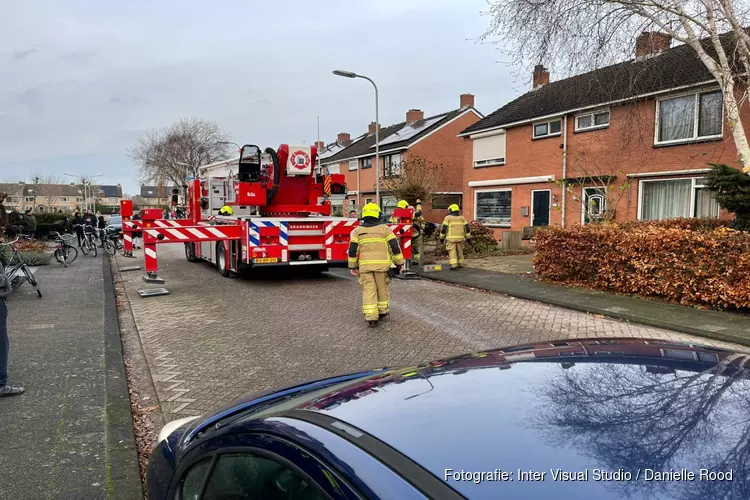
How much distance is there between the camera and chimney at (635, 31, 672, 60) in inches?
426

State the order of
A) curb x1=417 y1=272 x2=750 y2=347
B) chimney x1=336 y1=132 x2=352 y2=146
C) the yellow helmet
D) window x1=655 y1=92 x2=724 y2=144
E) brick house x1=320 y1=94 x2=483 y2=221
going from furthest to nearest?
chimney x1=336 y1=132 x2=352 y2=146
brick house x1=320 y1=94 x2=483 y2=221
window x1=655 y1=92 x2=724 y2=144
the yellow helmet
curb x1=417 y1=272 x2=750 y2=347

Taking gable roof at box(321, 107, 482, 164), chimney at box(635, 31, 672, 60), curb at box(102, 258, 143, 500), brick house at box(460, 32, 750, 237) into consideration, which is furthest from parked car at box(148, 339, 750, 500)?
gable roof at box(321, 107, 482, 164)

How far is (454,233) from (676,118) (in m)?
8.52

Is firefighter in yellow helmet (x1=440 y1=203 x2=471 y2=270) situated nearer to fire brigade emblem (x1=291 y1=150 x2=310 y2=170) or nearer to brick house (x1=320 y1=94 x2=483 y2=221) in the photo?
fire brigade emblem (x1=291 y1=150 x2=310 y2=170)

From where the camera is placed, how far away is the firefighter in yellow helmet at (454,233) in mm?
12703

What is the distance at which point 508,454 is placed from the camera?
1.25m

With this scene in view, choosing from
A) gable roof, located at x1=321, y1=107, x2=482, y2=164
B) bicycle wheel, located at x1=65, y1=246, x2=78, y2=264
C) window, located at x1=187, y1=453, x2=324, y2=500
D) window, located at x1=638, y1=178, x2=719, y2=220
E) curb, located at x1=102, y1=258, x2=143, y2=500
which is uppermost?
gable roof, located at x1=321, y1=107, x2=482, y2=164

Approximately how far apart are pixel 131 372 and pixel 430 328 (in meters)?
3.70

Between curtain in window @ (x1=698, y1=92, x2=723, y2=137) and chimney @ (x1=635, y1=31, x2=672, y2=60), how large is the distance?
4.61m

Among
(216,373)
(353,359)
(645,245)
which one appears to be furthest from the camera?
(645,245)

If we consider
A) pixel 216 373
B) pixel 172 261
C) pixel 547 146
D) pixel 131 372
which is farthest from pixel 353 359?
pixel 547 146

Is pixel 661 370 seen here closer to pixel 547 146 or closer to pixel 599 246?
pixel 599 246

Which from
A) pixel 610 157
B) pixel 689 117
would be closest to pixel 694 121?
pixel 689 117

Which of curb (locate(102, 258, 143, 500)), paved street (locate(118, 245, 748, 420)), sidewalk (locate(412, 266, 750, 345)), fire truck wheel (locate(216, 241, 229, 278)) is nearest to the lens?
curb (locate(102, 258, 143, 500))
